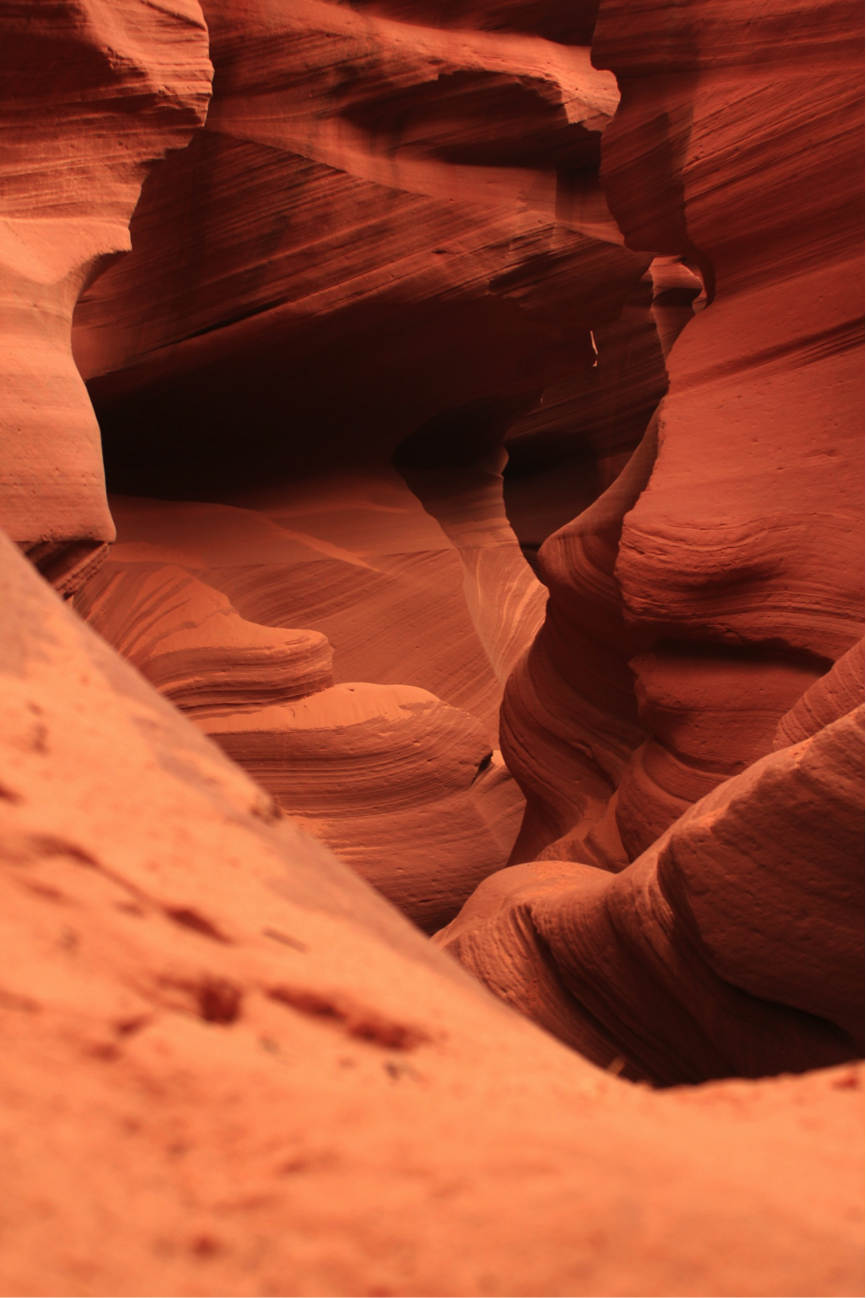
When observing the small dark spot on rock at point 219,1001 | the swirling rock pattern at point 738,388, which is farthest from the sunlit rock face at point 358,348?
the small dark spot on rock at point 219,1001

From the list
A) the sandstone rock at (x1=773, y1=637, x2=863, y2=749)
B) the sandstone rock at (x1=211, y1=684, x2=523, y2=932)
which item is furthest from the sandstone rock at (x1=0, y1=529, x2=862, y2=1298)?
the sandstone rock at (x1=211, y1=684, x2=523, y2=932)

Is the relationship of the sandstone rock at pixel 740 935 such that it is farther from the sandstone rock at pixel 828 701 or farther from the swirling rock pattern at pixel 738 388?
the swirling rock pattern at pixel 738 388

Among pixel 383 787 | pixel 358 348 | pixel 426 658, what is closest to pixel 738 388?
pixel 383 787

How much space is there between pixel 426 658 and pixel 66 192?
3427 millimetres

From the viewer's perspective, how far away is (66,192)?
3.69 m

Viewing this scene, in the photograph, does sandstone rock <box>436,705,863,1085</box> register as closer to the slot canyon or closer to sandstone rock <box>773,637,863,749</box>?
the slot canyon

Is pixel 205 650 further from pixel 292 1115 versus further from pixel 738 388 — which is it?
pixel 292 1115

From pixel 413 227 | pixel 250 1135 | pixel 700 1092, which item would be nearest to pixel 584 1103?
pixel 700 1092

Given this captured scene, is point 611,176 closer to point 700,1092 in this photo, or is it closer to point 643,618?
point 643,618

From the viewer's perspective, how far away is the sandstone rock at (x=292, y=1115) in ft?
2.44

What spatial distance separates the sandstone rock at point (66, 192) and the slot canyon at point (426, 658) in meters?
0.01

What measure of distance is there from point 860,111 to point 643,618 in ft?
4.82

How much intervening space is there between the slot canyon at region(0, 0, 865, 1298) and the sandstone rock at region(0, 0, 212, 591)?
0.6 inches

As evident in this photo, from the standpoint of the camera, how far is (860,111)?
2732 millimetres
